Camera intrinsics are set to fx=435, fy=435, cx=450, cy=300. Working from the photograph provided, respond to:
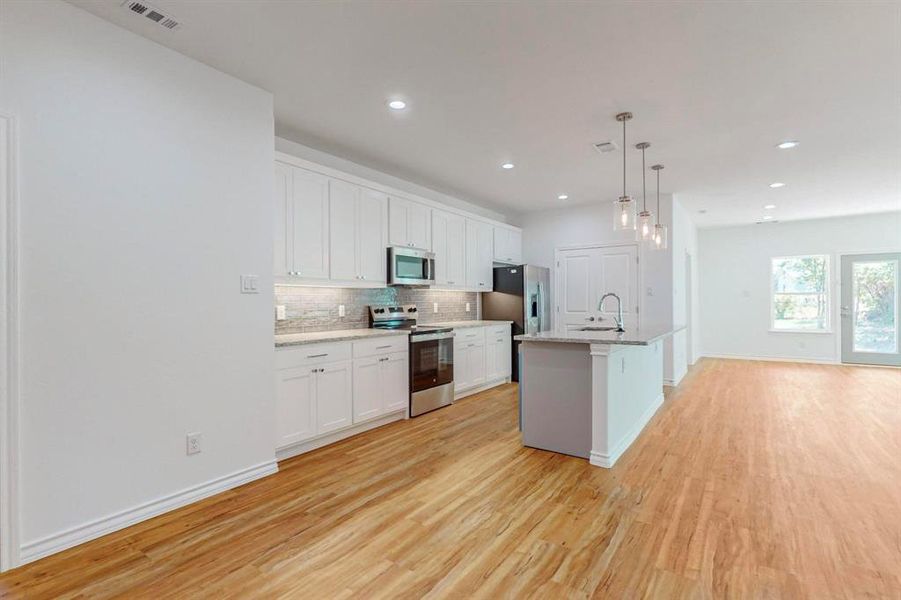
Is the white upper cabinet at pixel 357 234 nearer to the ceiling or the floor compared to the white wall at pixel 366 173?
nearer to the floor

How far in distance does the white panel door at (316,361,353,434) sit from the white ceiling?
208cm

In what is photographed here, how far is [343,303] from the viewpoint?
4414 millimetres

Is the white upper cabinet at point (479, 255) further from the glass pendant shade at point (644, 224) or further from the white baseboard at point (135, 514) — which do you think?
the white baseboard at point (135, 514)

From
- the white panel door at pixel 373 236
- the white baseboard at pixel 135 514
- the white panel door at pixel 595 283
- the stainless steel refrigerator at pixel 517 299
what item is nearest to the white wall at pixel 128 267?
the white baseboard at pixel 135 514

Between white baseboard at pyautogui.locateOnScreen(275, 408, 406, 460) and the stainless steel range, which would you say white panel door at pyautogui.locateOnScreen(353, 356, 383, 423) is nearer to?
white baseboard at pyautogui.locateOnScreen(275, 408, 406, 460)

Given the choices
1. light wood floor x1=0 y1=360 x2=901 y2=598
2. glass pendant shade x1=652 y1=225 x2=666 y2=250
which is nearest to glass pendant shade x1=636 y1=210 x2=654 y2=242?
glass pendant shade x1=652 y1=225 x2=666 y2=250

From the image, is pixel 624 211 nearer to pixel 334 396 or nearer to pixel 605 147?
pixel 605 147

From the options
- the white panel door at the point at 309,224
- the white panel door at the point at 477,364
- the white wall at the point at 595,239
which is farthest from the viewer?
the white wall at the point at 595,239

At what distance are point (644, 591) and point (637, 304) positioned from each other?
493 cm

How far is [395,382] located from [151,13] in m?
3.20

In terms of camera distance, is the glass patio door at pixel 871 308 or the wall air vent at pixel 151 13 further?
the glass patio door at pixel 871 308

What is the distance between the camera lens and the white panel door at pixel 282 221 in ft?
11.4

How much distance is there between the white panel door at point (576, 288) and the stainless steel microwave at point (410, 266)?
2.57 m

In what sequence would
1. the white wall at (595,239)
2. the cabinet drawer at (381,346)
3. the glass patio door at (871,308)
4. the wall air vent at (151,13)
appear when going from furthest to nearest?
the glass patio door at (871,308)
the white wall at (595,239)
the cabinet drawer at (381,346)
the wall air vent at (151,13)
